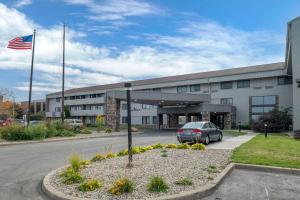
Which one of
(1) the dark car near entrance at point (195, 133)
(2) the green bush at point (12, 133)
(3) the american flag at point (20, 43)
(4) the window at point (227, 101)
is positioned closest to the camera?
(1) the dark car near entrance at point (195, 133)

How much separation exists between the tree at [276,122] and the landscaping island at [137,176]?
34.7 m

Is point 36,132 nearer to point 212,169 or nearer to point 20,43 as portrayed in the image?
point 20,43

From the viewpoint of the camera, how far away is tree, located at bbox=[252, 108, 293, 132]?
44.0 m

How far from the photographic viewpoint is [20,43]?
2725 cm

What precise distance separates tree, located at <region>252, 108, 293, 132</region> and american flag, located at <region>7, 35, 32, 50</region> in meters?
31.5

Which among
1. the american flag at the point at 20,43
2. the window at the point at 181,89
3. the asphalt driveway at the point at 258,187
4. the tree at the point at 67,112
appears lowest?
the asphalt driveway at the point at 258,187

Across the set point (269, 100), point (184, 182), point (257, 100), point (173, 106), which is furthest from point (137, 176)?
point (173, 106)

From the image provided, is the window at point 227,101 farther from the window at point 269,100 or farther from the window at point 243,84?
the window at point 269,100

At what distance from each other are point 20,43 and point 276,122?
1330 inches

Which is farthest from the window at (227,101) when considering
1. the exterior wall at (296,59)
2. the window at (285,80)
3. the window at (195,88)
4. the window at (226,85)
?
the exterior wall at (296,59)

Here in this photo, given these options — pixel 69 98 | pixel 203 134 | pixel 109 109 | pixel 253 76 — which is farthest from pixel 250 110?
pixel 69 98

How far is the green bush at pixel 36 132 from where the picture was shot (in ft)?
80.4

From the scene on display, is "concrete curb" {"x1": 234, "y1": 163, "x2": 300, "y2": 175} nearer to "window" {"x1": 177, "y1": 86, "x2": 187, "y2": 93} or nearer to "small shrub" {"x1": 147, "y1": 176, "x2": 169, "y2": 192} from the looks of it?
"small shrub" {"x1": 147, "y1": 176, "x2": 169, "y2": 192}

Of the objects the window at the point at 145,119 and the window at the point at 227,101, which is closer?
the window at the point at 227,101
